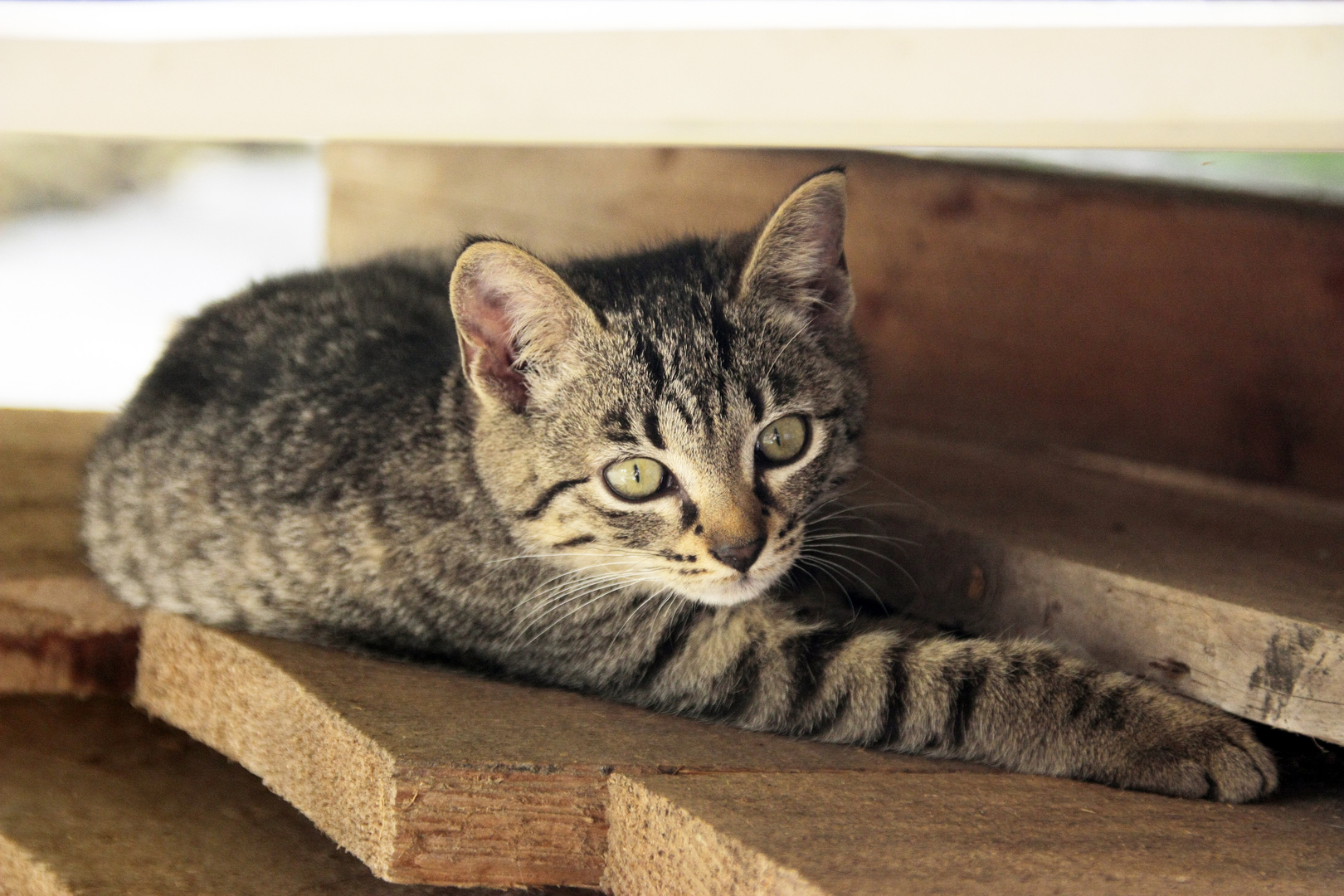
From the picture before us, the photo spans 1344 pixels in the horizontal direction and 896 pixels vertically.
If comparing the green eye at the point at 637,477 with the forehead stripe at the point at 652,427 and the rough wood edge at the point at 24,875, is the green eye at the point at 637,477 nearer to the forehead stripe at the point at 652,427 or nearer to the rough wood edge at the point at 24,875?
the forehead stripe at the point at 652,427

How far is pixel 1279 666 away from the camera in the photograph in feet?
6.53

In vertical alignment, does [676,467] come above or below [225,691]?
above

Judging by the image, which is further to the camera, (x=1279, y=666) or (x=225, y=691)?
(x=225, y=691)

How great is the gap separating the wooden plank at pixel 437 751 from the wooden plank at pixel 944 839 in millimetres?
86

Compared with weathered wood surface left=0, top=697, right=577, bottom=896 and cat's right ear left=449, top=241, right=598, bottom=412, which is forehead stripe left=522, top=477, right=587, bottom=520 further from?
weathered wood surface left=0, top=697, right=577, bottom=896

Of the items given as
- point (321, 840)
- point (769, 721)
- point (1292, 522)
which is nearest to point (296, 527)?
point (321, 840)

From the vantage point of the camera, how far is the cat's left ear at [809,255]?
238 centimetres

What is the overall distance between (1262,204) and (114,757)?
9.77 ft

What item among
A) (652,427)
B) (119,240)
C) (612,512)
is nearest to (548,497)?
(612,512)

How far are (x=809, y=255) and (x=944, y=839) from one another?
119 cm

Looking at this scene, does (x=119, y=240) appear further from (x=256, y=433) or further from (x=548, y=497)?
(x=548, y=497)

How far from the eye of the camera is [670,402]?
2283 millimetres

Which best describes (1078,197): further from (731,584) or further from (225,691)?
(225,691)

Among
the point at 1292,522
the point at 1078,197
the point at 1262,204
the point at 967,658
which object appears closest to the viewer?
the point at 967,658
